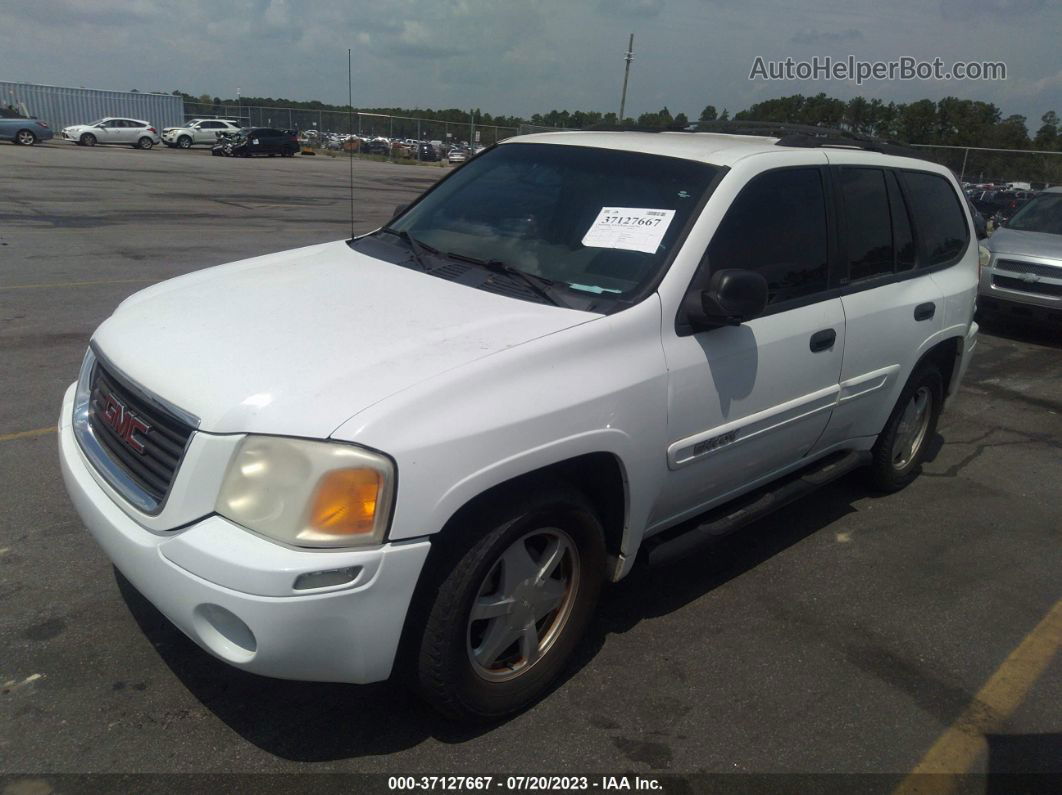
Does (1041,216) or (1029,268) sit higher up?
(1041,216)

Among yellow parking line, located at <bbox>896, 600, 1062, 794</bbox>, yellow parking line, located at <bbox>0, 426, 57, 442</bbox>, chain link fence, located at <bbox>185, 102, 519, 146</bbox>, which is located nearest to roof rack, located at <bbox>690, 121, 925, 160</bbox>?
yellow parking line, located at <bbox>896, 600, 1062, 794</bbox>

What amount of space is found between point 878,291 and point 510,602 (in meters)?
2.58

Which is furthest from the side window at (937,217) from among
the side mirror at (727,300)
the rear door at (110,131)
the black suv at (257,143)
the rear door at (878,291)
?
the rear door at (110,131)

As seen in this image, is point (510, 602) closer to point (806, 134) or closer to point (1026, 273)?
point (806, 134)

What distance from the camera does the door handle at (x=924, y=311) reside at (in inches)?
179

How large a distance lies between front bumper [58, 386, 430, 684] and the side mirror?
1.41 meters

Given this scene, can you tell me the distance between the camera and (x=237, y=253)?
451 inches

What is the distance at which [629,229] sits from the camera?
342 cm

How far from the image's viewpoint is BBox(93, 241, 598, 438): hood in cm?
247

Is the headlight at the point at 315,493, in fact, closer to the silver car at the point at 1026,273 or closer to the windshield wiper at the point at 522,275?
the windshield wiper at the point at 522,275

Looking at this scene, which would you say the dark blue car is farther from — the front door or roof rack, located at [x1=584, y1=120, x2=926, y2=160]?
the front door

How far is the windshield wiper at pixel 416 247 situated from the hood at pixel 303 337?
95mm

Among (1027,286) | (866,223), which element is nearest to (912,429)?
(866,223)

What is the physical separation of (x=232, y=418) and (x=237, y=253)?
9.72 meters
